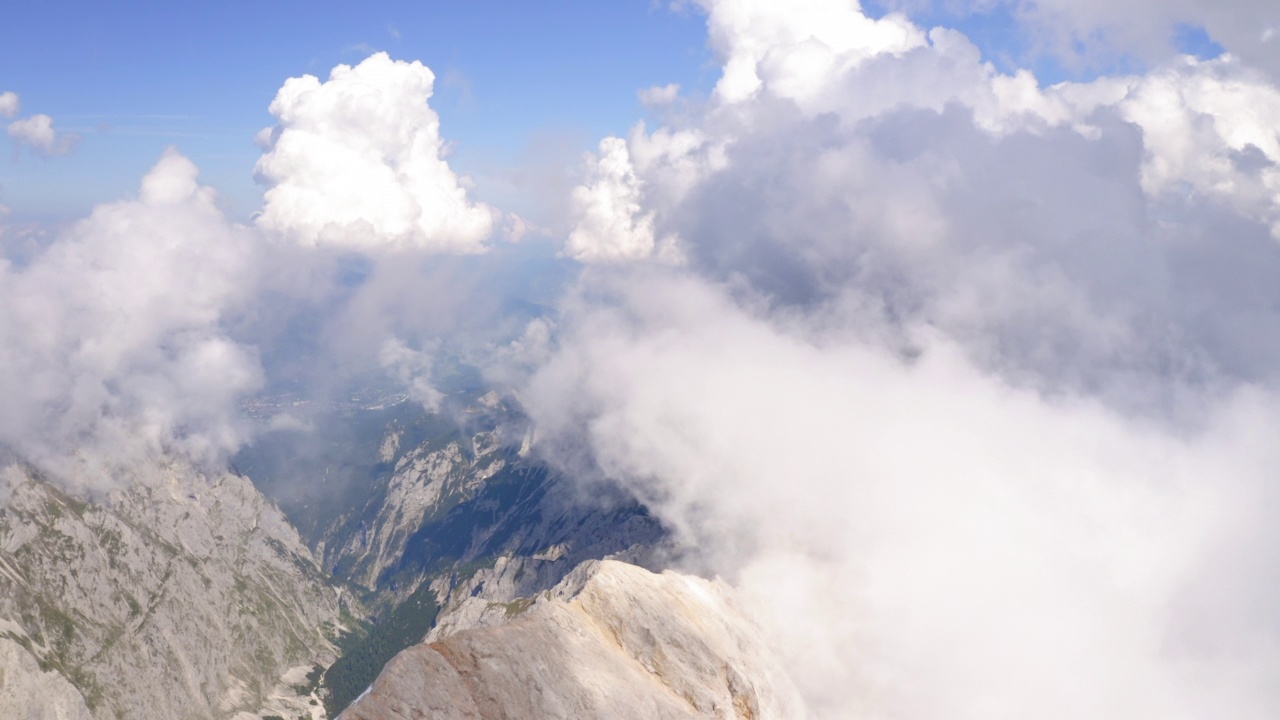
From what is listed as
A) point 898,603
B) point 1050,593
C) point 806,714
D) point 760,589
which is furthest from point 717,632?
point 1050,593

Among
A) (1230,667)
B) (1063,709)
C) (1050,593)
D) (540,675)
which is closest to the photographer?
(540,675)

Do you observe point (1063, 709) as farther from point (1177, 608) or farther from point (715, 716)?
point (715, 716)

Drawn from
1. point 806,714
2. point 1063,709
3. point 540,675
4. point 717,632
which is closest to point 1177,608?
point 1063,709

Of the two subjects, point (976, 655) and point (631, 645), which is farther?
point (976, 655)

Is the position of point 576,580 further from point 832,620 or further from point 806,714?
point 832,620

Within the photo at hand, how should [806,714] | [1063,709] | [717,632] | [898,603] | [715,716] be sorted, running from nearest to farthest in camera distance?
[715,716]
[717,632]
[806,714]
[1063,709]
[898,603]

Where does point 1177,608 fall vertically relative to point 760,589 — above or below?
above

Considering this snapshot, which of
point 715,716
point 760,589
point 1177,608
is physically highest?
point 1177,608
